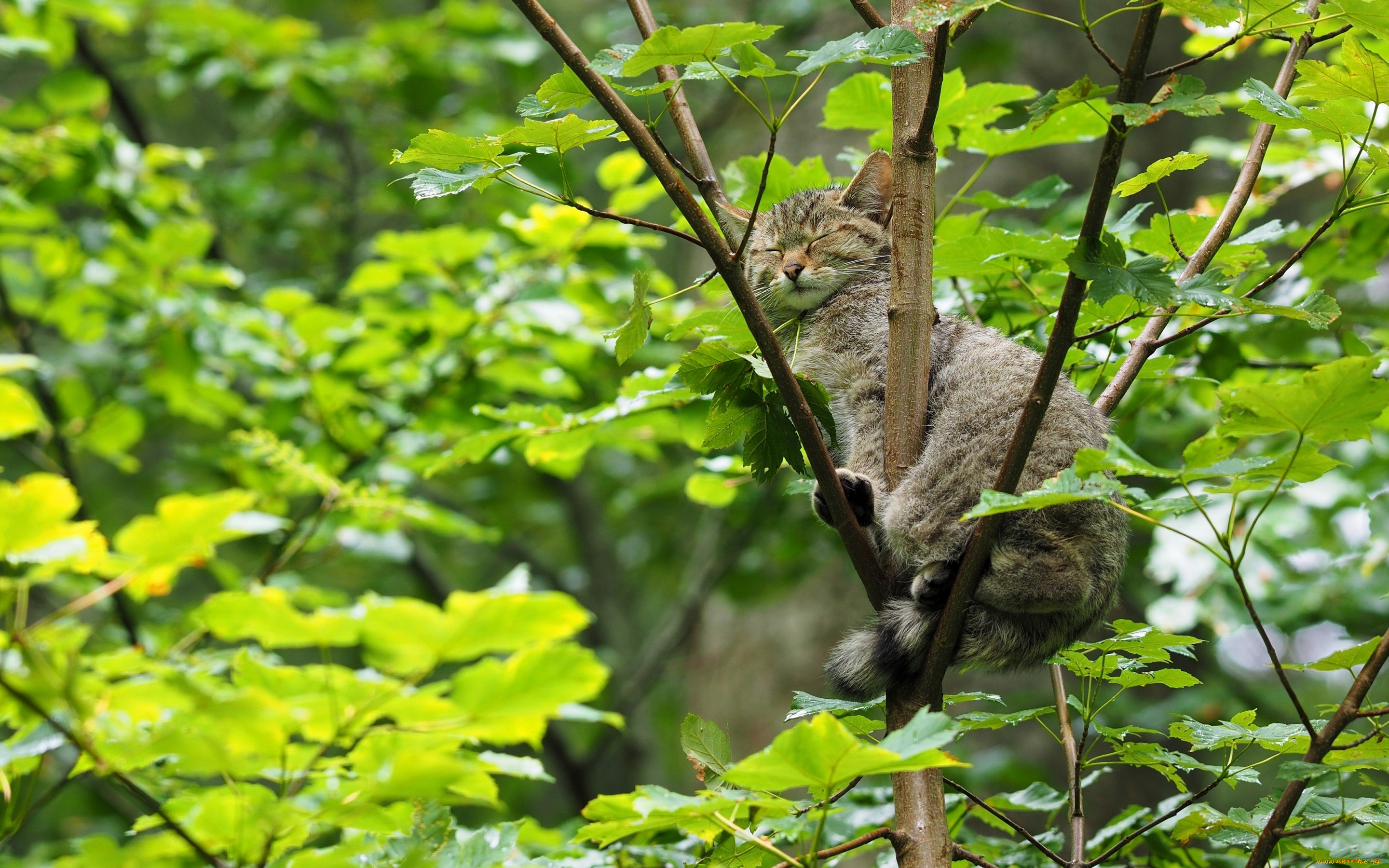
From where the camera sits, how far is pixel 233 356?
3643 mm

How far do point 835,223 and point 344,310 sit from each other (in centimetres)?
276

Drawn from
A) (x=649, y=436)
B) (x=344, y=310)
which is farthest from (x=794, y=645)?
(x=344, y=310)

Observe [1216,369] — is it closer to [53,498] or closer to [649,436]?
[649,436]

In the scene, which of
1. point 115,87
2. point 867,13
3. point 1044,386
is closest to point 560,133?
point 867,13

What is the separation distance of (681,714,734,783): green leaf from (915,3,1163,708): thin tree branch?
0.33m

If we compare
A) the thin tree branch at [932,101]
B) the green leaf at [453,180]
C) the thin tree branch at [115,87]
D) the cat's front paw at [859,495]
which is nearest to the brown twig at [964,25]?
the thin tree branch at [932,101]

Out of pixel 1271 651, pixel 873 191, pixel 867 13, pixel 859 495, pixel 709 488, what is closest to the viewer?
pixel 1271 651

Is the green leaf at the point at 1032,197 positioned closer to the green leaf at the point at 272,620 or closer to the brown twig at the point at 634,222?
the brown twig at the point at 634,222

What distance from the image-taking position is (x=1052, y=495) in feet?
4.10

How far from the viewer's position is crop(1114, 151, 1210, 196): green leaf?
1643mm

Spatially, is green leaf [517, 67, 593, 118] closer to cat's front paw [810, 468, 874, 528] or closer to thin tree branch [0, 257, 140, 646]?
cat's front paw [810, 468, 874, 528]

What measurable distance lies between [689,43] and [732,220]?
0.77m

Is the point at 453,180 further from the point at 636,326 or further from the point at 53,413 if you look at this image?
the point at 53,413

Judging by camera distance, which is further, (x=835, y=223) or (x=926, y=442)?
(x=835, y=223)
